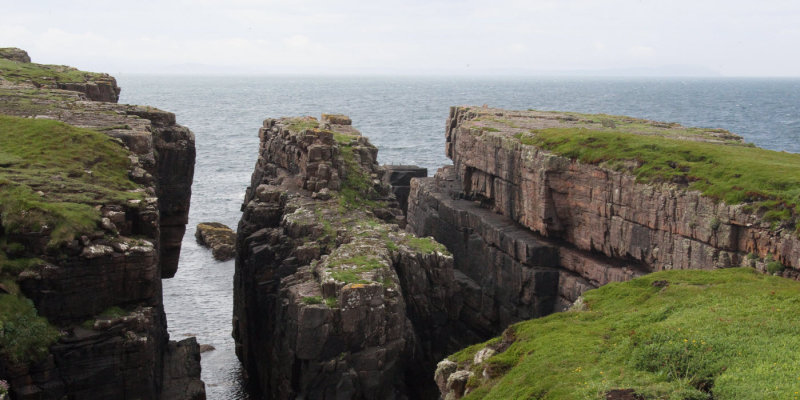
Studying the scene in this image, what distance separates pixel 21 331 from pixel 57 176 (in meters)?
8.71

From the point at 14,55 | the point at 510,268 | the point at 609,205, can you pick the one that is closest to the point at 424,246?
the point at 510,268

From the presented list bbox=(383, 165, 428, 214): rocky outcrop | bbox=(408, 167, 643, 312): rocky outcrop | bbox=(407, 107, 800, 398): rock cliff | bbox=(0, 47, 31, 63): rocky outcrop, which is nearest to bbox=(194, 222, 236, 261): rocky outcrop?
bbox=(383, 165, 428, 214): rocky outcrop

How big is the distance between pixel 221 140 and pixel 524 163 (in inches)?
3708

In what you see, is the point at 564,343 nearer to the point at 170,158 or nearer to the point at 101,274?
the point at 101,274

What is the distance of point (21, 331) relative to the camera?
23156 millimetres

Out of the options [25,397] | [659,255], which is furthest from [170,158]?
[659,255]

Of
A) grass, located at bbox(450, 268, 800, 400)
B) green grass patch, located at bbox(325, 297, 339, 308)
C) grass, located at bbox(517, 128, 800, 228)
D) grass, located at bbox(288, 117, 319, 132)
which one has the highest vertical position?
grass, located at bbox(288, 117, 319, 132)

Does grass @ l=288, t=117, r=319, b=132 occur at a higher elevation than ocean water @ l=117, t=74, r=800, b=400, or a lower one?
higher

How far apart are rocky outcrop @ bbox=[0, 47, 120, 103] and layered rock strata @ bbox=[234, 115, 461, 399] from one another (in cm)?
1551

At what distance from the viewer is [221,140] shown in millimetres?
131500

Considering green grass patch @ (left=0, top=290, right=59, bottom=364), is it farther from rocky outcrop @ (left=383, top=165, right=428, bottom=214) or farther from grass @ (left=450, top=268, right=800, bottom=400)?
rocky outcrop @ (left=383, top=165, right=428, bottom=214)

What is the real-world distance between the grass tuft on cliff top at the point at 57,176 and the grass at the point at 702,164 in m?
23.3

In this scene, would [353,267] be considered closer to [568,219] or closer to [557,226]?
[557,226]

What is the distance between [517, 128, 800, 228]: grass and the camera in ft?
106
